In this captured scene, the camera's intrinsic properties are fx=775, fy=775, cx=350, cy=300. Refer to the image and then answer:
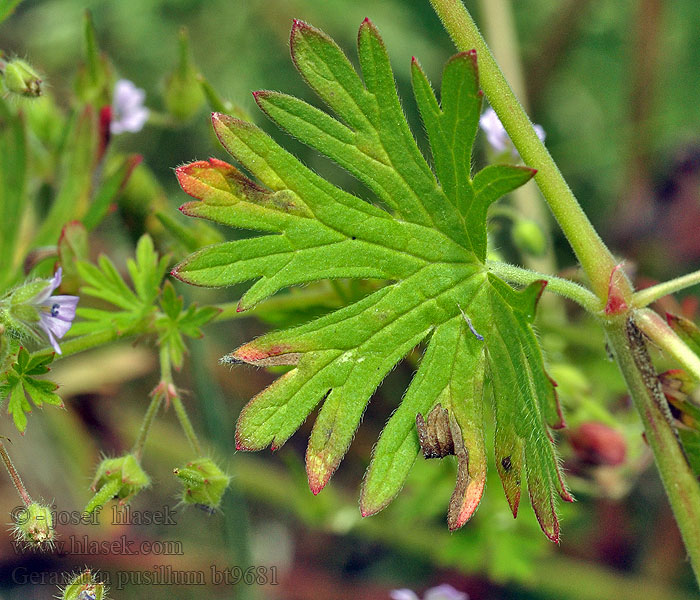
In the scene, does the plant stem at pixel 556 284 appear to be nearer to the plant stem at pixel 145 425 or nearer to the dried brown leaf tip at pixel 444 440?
the dried brown leaf tip at pixel 444 440

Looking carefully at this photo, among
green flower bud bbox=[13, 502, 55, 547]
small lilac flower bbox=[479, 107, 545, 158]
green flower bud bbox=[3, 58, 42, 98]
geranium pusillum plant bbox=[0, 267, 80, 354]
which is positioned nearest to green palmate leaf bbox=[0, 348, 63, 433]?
geranium pusillum plant bbox=[0, 267, 80, 354]

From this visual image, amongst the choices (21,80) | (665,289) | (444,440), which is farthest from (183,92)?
(665,289)

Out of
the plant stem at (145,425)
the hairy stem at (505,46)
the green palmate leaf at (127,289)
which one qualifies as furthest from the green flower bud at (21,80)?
the hairy stem at (505,46)

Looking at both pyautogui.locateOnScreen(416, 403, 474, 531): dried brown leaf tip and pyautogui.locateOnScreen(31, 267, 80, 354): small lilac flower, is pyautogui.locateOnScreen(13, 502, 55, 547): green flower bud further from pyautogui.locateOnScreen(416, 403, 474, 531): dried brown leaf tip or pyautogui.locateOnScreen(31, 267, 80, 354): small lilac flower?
pyautogui.locateOnScreen(416, 403, 474, 531): dried brown leaf tip

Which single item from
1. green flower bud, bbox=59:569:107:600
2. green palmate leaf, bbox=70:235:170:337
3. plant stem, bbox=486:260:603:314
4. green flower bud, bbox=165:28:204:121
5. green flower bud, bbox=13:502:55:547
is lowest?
green flower bud, bbox=59:569:107:600

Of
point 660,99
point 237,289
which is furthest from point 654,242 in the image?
point 237,289

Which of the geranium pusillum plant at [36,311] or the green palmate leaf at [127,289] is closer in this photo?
the geranium pusillum plant at [36,311]

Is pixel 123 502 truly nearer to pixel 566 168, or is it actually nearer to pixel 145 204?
pixel 145 204
